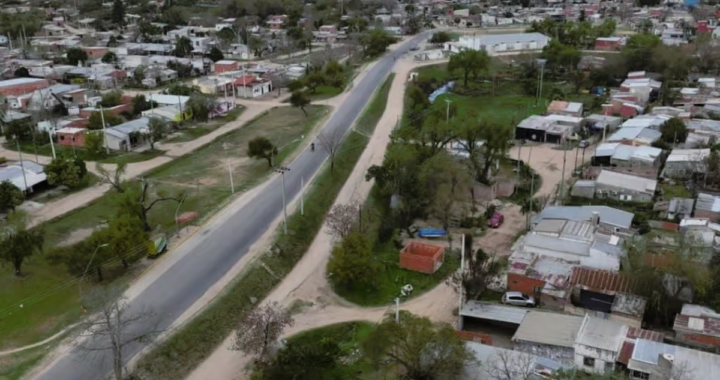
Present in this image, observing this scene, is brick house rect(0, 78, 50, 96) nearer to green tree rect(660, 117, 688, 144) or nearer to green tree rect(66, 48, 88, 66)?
green tree rect(66, 48, 88, 66)

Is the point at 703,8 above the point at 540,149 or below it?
above

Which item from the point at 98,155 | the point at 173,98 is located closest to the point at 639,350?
the point at 98,155

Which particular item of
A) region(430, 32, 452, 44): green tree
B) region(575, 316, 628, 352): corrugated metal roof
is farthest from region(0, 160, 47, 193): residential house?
region(430, 32, 452, 44): green tree

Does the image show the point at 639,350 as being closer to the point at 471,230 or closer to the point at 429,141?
the point at 471,230

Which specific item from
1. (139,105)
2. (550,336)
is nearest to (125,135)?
(139,105)

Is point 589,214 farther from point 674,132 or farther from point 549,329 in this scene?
point 674,132

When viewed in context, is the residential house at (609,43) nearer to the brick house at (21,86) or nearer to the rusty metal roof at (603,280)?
the rusty metal roof at (603,280)
